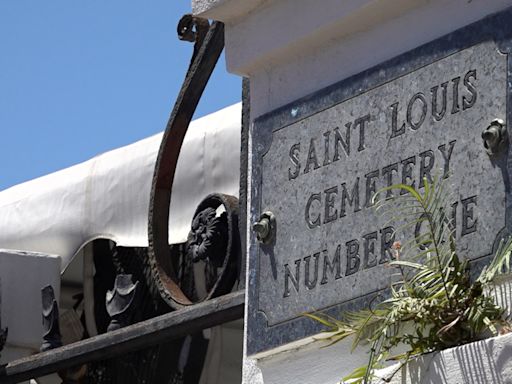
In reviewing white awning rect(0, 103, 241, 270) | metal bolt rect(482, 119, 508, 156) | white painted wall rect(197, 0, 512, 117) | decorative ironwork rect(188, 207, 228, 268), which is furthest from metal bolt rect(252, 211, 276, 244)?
white awning rect(0, 103, 241, 270)

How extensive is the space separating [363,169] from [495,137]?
0.45 m

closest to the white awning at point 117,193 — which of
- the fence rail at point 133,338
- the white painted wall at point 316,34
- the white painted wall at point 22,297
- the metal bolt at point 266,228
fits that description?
the white painted wall at point 22,297

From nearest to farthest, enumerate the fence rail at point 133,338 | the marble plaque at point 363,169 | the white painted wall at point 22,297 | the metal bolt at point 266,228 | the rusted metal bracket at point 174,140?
the marble plaque at point 363,169 < the metal bolt at point 266,228 < the fence rail at point 133,338 < the rusted metal bracket at point 174,140 < the white painted wall at point 22,297

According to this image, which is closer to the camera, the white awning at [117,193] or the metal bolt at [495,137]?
the metal bolt at [495,137]

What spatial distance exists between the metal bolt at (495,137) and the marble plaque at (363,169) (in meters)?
0.02

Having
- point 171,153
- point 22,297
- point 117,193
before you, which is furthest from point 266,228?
point 22,297

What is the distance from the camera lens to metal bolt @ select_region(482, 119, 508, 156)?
403 centimetres

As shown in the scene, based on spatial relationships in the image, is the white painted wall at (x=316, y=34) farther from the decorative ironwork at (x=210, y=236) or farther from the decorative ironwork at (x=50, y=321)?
the decorative ironwork at (x=50, y=321)

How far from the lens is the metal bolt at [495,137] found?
4027mm

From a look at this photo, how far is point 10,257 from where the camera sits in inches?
260

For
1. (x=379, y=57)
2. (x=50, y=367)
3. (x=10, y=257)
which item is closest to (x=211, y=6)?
(x=379, y=57)

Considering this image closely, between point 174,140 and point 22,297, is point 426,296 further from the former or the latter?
point 22,297

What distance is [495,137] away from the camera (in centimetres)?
403

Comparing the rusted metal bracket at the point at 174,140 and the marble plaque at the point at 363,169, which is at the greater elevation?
the rusted metal bracket at the point at 174,140
